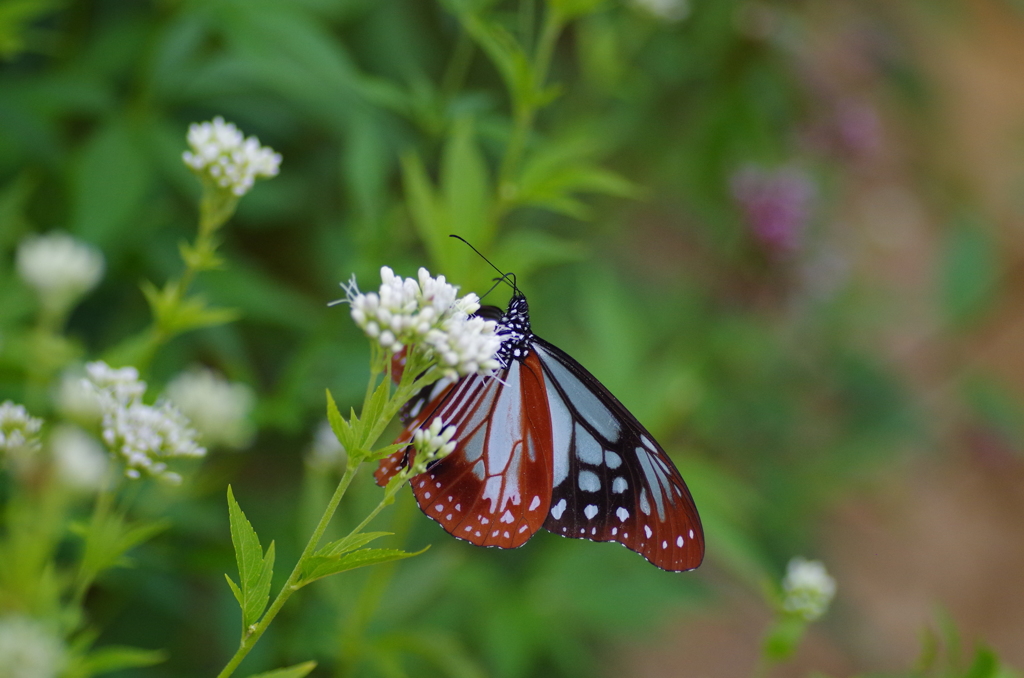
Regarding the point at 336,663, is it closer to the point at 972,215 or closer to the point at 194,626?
the point at 194,626

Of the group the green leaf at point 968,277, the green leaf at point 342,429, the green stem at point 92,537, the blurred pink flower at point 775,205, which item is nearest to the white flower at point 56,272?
the green stem at point 92,537

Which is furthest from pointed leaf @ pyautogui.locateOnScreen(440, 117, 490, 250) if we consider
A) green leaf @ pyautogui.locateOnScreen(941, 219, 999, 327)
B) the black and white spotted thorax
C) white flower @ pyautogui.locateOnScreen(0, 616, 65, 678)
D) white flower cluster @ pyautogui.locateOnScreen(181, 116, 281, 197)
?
green leaf @ pyautogui.locateOnScreen(941, 219, 999, 327)

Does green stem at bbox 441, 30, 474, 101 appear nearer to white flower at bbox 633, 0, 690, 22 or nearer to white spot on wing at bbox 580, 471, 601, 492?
Answer: white flower at bbox 633, 0, 690, 22

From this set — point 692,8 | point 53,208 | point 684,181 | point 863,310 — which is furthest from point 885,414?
point 53,208

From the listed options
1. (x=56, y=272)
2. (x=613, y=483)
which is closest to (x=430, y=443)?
(x=613, y=483)

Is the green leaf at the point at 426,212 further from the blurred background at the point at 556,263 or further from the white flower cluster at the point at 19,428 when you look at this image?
the white flower cluster at the point at 19,428

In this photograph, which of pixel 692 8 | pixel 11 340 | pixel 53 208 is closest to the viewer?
pixel 11 340

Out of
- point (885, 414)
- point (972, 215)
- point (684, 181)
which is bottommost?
point (885, 414)

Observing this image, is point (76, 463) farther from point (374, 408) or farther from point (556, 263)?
point (556, 263)
